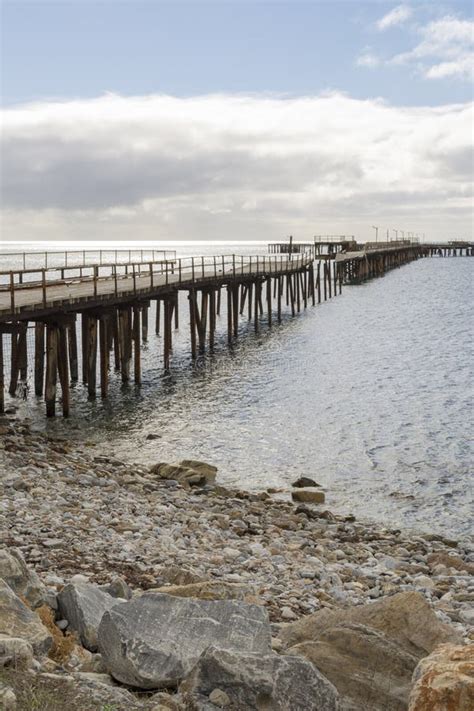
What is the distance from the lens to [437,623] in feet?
23.1

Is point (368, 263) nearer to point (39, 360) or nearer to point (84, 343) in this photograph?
point (84, 343)

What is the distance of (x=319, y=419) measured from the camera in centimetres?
2508

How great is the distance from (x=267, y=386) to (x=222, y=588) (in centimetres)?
2335

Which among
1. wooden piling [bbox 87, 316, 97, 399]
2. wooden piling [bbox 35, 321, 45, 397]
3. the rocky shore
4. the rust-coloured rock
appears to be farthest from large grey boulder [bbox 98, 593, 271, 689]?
wooden piling [bbox 35, 321, 45, 397]

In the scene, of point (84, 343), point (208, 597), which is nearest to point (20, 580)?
point (208, 597)

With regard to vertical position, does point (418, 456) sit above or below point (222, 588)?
below

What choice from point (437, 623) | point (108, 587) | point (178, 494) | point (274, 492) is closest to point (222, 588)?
point (108, 587)

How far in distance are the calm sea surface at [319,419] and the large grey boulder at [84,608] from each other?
952 centimetres

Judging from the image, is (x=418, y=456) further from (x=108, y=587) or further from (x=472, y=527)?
(x=108, y=587)

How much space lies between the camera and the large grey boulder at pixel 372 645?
5.95 meters

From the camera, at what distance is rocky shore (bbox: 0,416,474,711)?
5344 millimetres

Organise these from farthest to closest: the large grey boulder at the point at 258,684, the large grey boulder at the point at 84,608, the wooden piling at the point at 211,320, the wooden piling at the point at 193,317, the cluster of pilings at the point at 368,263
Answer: the cluster of pilings at the point at 368,263
the wooden piling at the point at 211,320
the wooden piling at the point at 193,317
the large grey boulder at the point at 84,608
the large grey boulder at the point at 258,684

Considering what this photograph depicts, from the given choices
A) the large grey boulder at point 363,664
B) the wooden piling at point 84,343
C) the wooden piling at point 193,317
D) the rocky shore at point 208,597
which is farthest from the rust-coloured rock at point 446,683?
the wooden piling at point 193,317

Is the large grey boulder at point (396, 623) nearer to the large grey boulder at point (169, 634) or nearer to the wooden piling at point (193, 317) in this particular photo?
the large grey boulder at point (169, 634)
